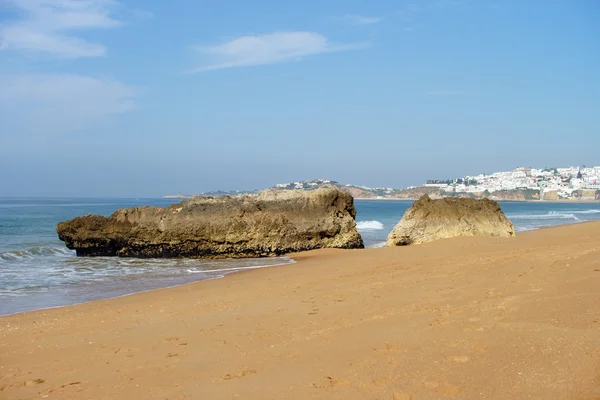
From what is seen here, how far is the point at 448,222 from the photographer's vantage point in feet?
65.1

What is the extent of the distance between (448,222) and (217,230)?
8.41m

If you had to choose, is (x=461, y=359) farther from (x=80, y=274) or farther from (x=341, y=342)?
(x=80, y=274)

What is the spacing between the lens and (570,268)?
8.37 meters

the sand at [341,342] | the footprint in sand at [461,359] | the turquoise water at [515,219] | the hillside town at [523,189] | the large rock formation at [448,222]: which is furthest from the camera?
the hillside town at [523,189]

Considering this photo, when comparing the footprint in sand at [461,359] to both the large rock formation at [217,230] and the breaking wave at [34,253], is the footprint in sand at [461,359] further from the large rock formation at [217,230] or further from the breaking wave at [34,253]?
the breaking wave at [34,253]

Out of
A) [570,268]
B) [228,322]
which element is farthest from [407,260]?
[228,322]

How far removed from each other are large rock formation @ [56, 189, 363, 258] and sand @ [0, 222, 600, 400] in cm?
926

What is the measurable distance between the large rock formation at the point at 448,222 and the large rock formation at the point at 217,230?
6.42ft

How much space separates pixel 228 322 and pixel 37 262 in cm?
1366

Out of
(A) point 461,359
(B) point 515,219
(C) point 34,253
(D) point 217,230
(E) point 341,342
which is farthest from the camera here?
(B) point 515,219

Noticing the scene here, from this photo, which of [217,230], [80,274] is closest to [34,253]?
[80,274]

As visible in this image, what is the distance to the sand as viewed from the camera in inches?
169

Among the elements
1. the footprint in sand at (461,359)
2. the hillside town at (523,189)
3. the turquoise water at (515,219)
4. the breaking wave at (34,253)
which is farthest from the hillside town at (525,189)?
the footprint in sand at (461,359)

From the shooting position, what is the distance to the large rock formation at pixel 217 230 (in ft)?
62.0
